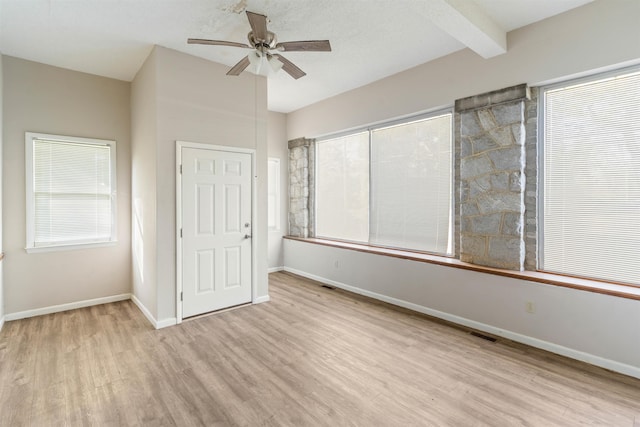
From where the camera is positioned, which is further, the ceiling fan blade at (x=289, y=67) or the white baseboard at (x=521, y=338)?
the ceiling fan blade at (x=289, y=67)

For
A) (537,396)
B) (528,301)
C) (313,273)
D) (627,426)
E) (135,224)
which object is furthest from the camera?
(313,273)

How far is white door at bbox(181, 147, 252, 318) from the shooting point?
3701mm

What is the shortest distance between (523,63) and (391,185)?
80.9 inches

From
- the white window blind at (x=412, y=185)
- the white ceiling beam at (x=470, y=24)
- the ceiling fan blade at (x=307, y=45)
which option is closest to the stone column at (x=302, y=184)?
the white window blind at (x=412, y=185)

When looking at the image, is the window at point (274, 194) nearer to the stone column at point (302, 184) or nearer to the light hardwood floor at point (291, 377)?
the stone column at point (302, 184)

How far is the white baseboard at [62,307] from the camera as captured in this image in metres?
3.78

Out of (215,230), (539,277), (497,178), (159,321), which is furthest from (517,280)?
(159,321)

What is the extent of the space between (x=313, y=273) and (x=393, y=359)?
112 inches

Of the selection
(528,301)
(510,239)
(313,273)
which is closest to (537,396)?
(528,301)

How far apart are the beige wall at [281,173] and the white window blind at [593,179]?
432cm

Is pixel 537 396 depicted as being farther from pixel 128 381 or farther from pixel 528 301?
pixel 128 381

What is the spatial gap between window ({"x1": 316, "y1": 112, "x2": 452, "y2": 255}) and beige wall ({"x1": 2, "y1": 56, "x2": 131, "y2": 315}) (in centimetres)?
318

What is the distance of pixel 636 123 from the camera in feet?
8.68

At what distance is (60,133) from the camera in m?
3.98
